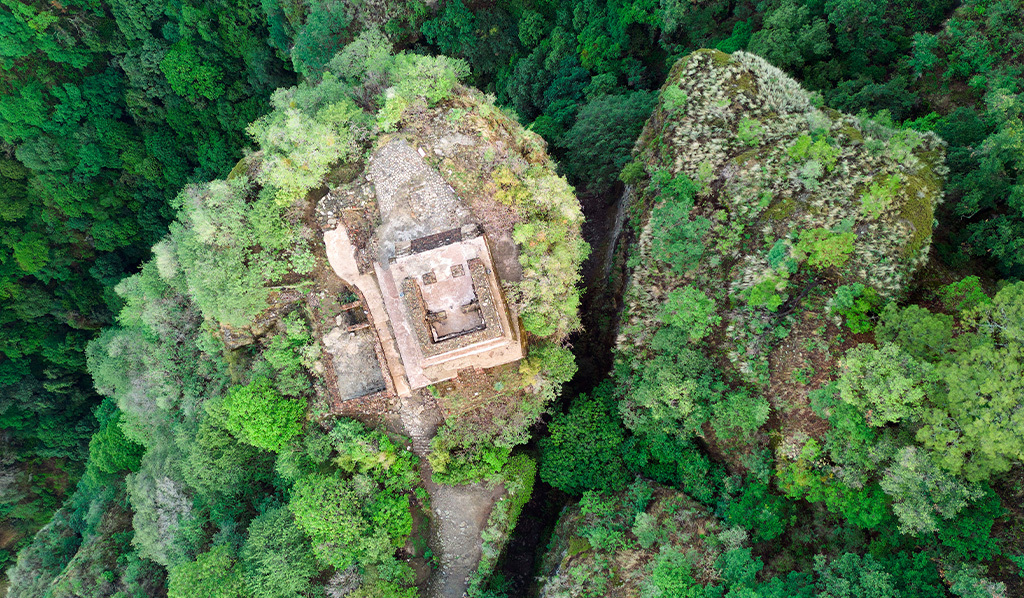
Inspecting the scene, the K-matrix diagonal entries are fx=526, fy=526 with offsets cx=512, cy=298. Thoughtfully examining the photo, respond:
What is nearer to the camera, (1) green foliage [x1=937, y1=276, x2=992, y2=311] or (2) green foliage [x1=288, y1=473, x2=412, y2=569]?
(1) green foliage [x1=937, y1=276, x2=992, y2=311]

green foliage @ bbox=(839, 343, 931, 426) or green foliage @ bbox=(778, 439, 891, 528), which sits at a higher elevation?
green foliage @ bbox=(839, 343, 931, 426)

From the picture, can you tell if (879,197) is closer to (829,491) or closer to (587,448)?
(829,491)

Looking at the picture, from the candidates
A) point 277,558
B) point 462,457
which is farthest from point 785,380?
point 277,558

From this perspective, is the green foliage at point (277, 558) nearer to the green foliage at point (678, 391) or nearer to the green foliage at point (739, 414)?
the green foliage at point (678, 391)

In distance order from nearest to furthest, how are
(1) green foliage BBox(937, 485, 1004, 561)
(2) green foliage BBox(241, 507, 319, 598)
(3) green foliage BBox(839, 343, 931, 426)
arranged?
(1) green foliage BBox(937, 485, 1004, 561), (3) green foliage BBox(839, 343, 931, 426), (2) green foliage BBox(241, 507, 319, 598)

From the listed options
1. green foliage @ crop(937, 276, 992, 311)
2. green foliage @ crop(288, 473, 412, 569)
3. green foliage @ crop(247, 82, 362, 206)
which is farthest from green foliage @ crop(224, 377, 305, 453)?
green foliage @ crop(937, 276, 992, 311)

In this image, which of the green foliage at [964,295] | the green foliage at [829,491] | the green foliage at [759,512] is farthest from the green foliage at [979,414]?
the green foliage at [759,512]

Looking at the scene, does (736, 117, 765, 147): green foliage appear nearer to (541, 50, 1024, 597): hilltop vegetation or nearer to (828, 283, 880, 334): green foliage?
(541, 50, 1024, 597): hilltop vegetation
